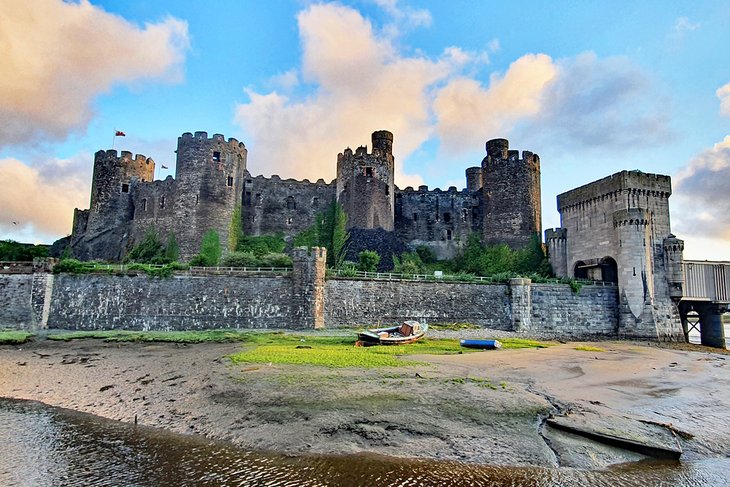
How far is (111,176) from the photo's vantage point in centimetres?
4538

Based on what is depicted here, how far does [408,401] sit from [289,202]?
118ft

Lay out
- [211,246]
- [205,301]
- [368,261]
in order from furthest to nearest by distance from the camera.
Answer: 1. [211,246]
2. [368,261]
3. [205,301]

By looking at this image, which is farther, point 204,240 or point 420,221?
point 420,221

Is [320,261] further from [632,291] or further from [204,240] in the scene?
[632,291]

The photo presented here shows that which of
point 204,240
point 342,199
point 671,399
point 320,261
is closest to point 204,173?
point 204,240

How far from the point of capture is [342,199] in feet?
147

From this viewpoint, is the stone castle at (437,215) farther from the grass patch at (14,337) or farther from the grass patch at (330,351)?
the grass patch at (14,337)

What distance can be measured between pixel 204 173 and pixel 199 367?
85.9ft

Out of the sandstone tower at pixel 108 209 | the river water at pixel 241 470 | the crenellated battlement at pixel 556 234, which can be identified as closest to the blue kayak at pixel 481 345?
the river water at pixel 241 470

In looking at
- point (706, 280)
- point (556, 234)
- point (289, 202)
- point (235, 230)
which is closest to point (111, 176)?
point (235, 230)

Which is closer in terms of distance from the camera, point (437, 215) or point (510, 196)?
point (510, 196)

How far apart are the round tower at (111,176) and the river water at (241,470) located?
39398 mm

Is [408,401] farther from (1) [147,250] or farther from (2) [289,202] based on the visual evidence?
(2) [289,202]

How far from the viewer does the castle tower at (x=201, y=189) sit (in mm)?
39781
